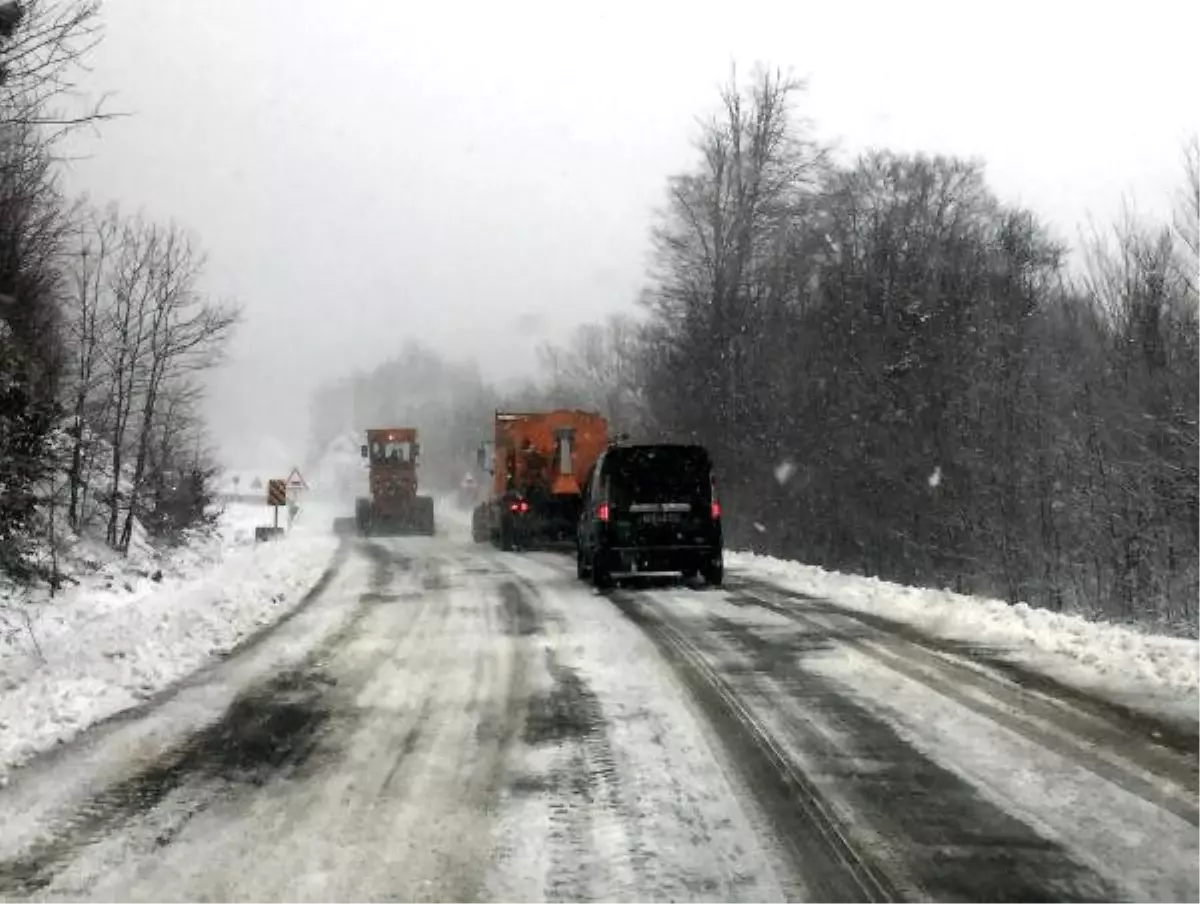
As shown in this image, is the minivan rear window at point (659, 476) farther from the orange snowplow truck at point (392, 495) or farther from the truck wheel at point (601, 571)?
the orange snowplow truck at point (392, 495)

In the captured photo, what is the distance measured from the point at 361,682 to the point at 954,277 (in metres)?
27.0

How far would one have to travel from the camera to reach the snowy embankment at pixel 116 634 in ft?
25.5

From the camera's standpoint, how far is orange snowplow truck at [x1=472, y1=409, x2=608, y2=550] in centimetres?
2834

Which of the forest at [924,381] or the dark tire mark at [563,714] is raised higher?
the forest at [924,381]

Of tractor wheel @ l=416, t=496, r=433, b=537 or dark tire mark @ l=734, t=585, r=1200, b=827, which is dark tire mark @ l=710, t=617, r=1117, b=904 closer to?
dark tire mark @ l=734, t=585, r=1200, b=827

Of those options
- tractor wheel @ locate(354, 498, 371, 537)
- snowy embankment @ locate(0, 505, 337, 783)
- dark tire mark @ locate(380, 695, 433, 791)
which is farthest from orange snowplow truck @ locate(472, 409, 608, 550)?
dark tire mark @ locate(380, 695, 433, 791)

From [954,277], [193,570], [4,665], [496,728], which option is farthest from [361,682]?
[954,277]

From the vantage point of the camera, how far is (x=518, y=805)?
221 inches

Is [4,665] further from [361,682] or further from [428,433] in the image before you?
[428,433]

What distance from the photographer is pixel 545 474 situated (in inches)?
1141

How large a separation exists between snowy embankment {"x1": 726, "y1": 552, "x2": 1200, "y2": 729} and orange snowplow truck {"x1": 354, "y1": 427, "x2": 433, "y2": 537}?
27639 mm

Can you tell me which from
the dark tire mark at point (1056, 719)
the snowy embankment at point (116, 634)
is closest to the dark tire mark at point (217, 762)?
the snowy embankment at point (116, 634)

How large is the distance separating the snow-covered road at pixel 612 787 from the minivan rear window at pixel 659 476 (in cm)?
700

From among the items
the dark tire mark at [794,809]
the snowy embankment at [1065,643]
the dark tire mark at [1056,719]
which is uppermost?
the snowy embankment at [1065,643]
